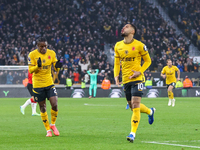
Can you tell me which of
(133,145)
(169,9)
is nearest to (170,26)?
(169,9)

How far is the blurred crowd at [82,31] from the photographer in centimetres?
3381

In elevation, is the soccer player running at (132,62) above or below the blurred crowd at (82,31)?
below

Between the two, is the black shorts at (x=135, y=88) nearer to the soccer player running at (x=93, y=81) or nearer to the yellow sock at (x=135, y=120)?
the yellow sock at (x=135, y=120)

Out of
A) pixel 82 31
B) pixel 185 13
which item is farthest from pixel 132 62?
pixel 185 13

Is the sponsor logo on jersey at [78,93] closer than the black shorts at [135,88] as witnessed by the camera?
No

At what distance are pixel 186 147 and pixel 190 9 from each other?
128 ft

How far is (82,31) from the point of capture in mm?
38219

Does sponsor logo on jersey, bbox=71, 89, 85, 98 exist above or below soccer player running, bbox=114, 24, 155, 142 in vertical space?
below

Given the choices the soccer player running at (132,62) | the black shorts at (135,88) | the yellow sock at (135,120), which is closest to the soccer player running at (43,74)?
the soccer player running at (132,62)

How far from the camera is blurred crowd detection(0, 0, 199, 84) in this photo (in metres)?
33.8

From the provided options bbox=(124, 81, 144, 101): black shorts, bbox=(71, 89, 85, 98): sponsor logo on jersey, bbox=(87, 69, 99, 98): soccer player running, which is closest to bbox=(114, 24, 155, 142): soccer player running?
bbox=(124, 81, 144, 101): black shorts

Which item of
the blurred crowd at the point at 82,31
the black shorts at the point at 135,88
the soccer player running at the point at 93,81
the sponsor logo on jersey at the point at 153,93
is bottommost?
the sponsor logo on jersey at the point at 153,93

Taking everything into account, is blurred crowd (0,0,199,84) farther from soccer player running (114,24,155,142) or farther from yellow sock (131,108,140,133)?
yellow sock (131,108,140,133)

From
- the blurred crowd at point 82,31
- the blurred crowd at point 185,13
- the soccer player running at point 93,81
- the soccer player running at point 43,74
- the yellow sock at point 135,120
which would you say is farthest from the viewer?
the blurred crowd at point 185,13
